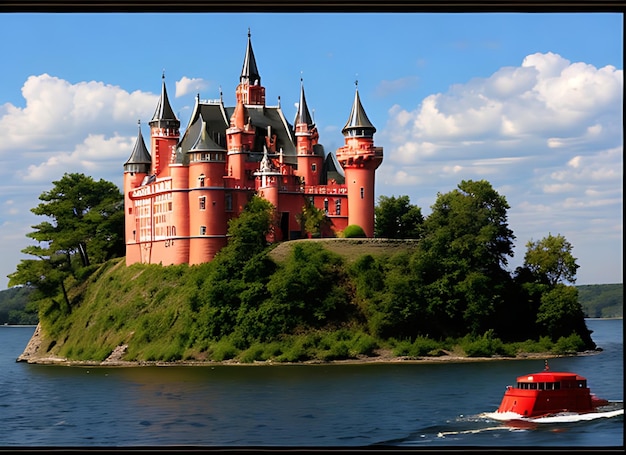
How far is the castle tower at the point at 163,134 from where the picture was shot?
90938mm

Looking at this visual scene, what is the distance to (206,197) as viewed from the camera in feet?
270

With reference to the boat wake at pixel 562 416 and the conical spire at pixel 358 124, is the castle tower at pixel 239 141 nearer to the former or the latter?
the conical spire at pixel 358 124

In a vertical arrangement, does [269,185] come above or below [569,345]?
above

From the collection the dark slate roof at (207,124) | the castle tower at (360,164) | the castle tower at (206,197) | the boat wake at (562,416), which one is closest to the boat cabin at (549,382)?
the boat wake at (562,416)

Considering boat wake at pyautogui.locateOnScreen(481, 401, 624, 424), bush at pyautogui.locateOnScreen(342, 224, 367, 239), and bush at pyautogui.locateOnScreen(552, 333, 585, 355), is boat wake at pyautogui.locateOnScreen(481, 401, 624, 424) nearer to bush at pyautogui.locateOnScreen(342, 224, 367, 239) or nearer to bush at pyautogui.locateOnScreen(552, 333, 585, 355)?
bush at pyautogui.locateOnScreen(552, 333, 585, 355)

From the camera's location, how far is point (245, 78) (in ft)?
303

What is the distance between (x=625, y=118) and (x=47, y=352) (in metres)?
90.2

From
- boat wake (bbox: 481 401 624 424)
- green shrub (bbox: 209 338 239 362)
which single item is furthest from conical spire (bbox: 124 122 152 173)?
boat wake (bbox: 481 401 624 424)

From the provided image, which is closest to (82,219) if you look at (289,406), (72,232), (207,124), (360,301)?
(72,232)

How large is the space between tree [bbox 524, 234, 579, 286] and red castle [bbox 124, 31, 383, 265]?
13482 millimetres

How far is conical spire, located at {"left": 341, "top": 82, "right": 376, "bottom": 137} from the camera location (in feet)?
275

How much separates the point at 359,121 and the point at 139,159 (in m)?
22.7

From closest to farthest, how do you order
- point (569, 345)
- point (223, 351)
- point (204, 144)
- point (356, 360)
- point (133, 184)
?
point (356, 360) < point (223, 351) < point (569, 345) < point (204, 144) < point (133, 184)

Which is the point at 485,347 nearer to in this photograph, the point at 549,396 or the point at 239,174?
the point at 239,174
